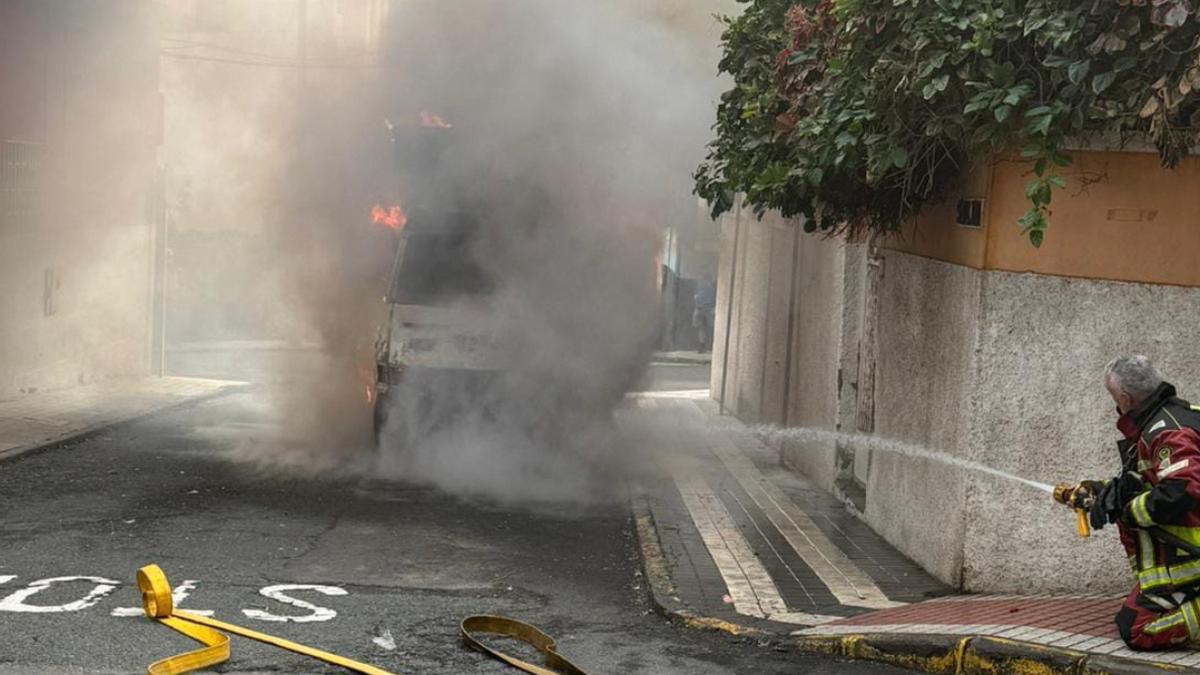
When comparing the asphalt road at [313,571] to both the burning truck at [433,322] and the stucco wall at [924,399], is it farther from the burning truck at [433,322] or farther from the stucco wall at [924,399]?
the stucco wall at [924,399]

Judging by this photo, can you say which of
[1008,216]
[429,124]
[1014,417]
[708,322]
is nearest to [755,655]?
[1014,417]

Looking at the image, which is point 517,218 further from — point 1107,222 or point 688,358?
point 688,358

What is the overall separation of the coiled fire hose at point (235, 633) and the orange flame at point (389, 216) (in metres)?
7.53

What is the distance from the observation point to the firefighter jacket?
5.40 m

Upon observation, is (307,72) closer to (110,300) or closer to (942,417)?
(110,300)

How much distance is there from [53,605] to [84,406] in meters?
9.65

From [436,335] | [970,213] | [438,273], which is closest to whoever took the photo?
[970,213]

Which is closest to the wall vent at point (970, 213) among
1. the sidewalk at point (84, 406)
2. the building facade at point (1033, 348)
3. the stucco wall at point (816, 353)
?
the building facade at point (1033, 348)

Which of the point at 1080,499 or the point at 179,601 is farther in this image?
the point at 179,601

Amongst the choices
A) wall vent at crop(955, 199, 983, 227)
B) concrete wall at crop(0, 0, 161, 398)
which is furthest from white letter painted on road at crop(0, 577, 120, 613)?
concrete wall at crop(0, 0, 161, 398)

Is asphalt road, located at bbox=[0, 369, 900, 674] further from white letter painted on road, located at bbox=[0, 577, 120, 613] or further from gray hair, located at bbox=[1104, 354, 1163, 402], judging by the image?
gray hair, located at bbox=[1104, 354, 1163, 402]

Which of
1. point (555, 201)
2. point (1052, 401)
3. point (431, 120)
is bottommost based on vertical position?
point (1052, 401)

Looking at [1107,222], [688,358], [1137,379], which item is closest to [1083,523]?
[1137,379]

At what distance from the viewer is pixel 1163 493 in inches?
213
